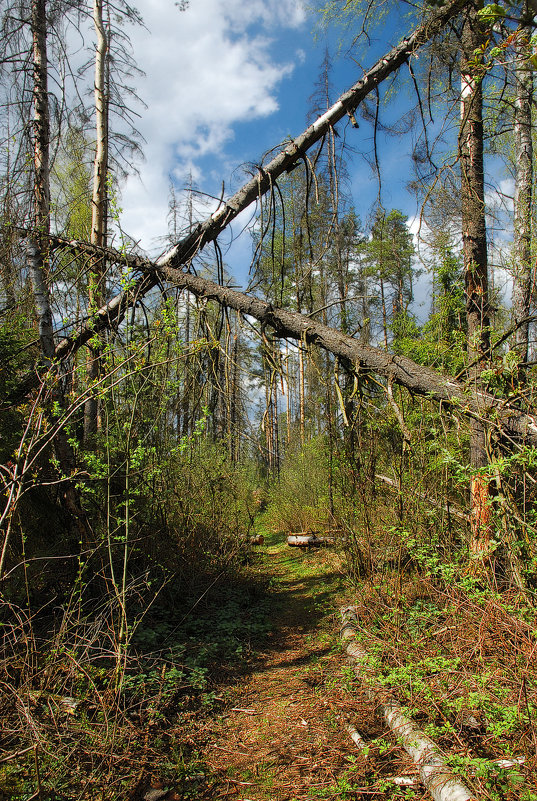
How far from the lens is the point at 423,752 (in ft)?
8.30

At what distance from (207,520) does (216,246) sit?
344cm

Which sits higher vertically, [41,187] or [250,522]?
[41,187]

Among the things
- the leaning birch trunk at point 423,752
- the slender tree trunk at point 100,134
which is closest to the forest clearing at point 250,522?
the leaning birch trunk at point 423,752

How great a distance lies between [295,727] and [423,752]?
1.18 meters

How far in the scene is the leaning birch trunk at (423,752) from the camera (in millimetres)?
2244

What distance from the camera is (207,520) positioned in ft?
19.9

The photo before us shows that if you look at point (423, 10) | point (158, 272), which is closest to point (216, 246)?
point (158, 272)

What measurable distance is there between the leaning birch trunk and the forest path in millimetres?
107

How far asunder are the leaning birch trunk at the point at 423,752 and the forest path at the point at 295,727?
0.11 meters

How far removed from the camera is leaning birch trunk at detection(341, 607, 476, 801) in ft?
7.36

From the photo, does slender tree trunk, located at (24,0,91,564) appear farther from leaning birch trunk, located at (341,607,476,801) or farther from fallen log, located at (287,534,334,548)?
fallen log, located at (287,534,334,548)

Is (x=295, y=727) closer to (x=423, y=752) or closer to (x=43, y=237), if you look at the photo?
(x=423, y=752)

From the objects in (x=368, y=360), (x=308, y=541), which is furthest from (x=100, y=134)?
(x=308, y=541)

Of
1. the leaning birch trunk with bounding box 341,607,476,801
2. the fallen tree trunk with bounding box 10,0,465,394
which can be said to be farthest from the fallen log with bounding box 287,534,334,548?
the fallen tree trunk with bounding box 10,0,465,394
